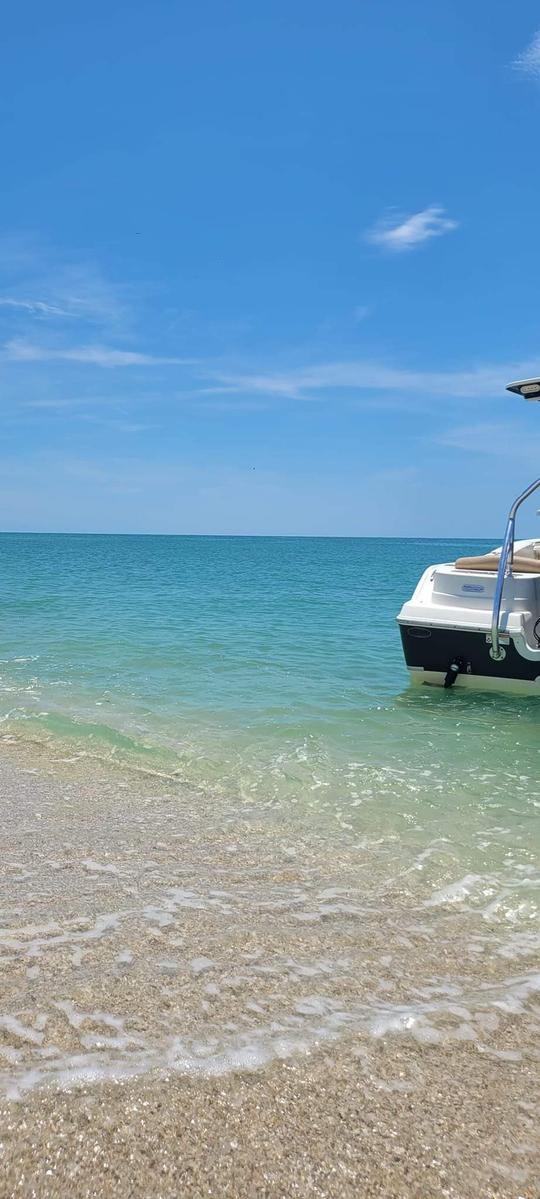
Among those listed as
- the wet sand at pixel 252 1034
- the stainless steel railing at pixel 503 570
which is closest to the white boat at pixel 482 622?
the stainless steel railing at pixel 503 570

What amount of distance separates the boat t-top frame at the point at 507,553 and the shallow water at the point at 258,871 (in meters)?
0.83

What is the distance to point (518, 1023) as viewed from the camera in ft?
11.0

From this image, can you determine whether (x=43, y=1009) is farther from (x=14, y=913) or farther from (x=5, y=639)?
(x=5, y=639)

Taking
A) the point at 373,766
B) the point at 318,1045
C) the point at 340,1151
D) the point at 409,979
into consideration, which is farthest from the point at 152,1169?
the point at 373,766

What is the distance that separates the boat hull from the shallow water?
0.92 ft

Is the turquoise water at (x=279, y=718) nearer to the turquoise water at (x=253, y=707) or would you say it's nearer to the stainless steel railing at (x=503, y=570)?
the turquoise water at (x=253, y=707)

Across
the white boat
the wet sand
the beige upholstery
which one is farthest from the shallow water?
the beige upholstery

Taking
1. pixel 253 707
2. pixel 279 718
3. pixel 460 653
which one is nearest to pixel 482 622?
pixel 460 653

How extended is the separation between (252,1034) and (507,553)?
8.25 meters

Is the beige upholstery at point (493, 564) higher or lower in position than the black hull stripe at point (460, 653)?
higher

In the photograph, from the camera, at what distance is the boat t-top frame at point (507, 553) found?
10031mm

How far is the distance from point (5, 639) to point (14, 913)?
12.6 m

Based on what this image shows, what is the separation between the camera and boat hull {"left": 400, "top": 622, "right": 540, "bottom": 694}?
10.3 metres

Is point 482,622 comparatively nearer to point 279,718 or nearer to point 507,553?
point 507,553
